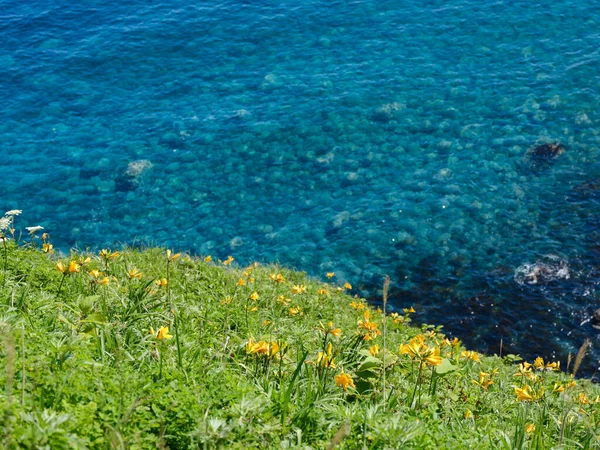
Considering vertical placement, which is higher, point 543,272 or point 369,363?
point 369,363

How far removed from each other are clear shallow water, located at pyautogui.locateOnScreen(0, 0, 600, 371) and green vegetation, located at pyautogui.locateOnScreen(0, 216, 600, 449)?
8.18 metres

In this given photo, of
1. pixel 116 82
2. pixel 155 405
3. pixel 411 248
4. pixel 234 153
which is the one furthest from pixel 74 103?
pixel 155 405

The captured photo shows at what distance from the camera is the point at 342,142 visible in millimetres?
23328

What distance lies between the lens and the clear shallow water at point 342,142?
18.0 meters

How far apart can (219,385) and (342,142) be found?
18.1 meters

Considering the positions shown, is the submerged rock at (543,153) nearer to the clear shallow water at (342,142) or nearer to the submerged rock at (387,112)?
the clear shallow water at (342,142)

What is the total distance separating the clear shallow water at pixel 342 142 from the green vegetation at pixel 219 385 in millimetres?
8177

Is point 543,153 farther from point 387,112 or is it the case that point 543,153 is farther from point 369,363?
point 369,363

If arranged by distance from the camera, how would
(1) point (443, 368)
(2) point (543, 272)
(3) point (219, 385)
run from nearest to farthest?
(3) point (219, 385), (1) point (443, 368), (2) point (543, 272)

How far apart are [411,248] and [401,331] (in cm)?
636

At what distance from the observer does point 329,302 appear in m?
12.7

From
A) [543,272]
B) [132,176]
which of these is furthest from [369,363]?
[132,176]

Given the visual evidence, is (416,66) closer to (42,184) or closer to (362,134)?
(362,134)

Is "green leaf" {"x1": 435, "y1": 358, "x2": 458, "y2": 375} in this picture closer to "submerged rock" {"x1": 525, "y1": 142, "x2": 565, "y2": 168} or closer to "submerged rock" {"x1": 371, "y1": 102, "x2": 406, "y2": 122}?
"submerged rock" {"x1": 525, "y1": 142, "x2": 565, "y2": 168}
